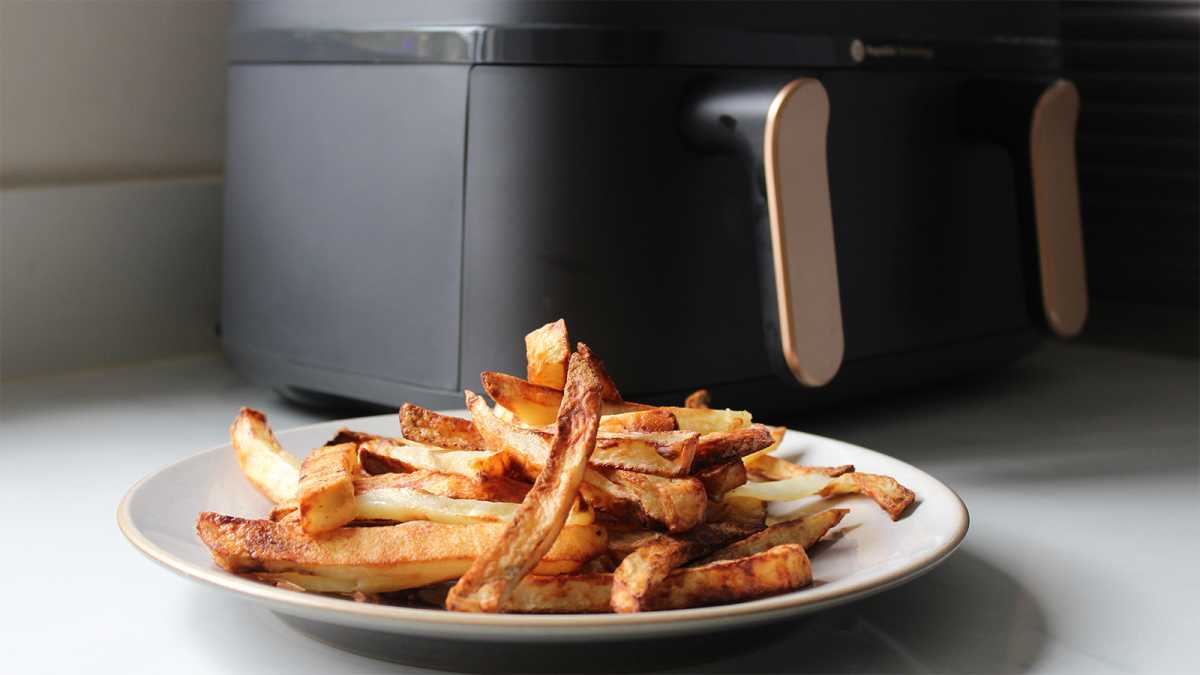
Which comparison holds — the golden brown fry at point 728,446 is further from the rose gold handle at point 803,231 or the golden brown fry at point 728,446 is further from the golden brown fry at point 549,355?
the rose gold handle at point 803,231

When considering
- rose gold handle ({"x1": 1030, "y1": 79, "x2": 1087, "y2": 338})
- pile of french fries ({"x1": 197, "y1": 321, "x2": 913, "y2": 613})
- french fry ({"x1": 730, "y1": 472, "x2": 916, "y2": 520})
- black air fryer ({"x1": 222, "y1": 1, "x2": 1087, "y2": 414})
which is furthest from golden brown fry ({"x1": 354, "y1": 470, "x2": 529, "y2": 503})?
rose gold handle ({"x1": 1030, "y1": 79, "x2": 1087, "y2": 338})

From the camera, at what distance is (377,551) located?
1.70ft

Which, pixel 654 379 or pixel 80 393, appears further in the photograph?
pixel 80 393

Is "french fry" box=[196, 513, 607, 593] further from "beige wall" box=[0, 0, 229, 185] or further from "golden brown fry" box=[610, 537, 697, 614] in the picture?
"beige wall" box=[0, 0, 229, 185]

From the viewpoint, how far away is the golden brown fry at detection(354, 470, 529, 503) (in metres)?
0.57

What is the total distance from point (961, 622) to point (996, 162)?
508 millimetres

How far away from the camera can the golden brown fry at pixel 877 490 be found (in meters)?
0.63

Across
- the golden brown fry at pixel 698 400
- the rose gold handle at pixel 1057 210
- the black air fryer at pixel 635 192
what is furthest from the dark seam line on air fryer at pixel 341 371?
the rose gold handle at pixel 1057 210

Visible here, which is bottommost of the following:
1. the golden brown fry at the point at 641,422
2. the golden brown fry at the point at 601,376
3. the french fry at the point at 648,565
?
A: the french fry at the point at 648,565

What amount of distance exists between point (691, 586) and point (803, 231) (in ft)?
1.04

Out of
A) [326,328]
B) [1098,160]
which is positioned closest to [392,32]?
[326,328]

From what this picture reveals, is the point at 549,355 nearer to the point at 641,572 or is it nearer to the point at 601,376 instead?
the point at 601,376

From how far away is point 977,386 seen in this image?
113 cm

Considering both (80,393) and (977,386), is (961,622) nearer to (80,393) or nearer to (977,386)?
(977,386)
